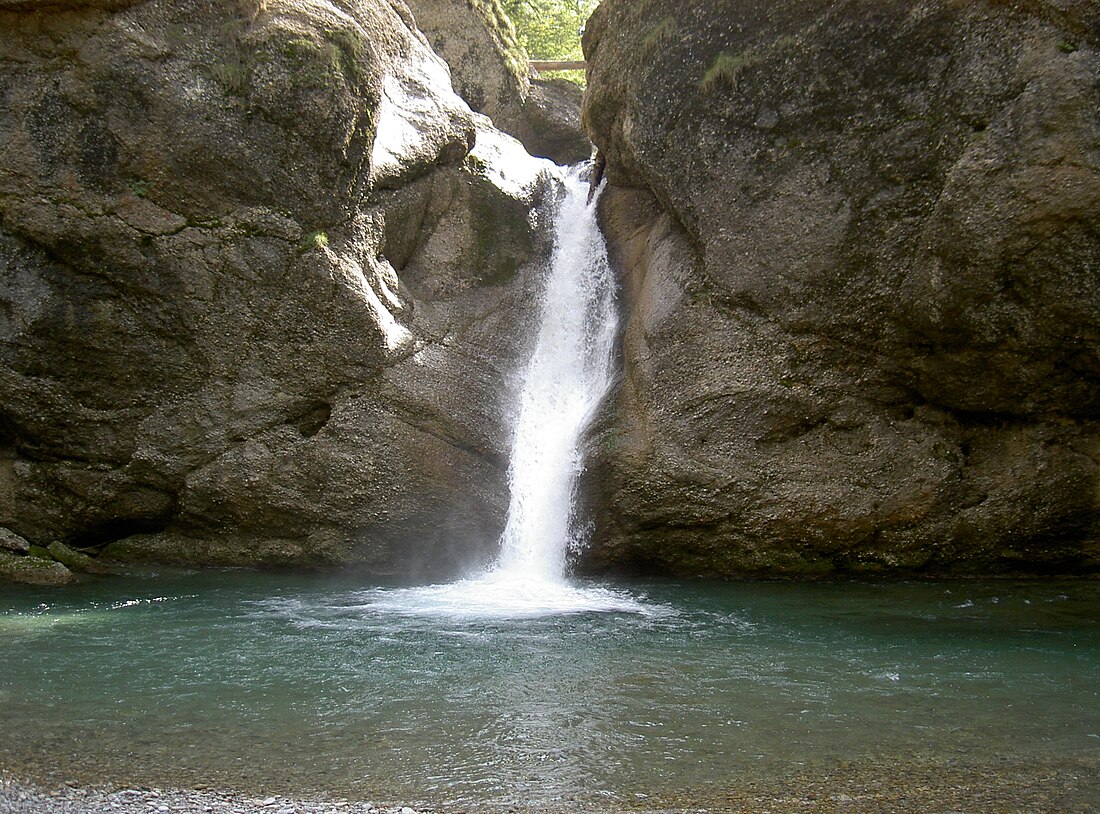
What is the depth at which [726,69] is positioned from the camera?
10164 mm

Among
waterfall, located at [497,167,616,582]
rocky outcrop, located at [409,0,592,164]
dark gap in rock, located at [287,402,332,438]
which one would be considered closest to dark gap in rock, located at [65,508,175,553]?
dark gap in rock, located at [287,402,332,438]

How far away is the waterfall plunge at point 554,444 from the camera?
9.38m

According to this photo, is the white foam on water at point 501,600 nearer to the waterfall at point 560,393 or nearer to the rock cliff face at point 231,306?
the waterfall at point 560,393

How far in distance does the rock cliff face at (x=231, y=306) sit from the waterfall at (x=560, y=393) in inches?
13.9

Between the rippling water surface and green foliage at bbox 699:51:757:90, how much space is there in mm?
5392

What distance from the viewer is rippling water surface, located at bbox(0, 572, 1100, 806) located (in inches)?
178

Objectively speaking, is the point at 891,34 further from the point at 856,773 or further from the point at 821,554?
the point at 856,773

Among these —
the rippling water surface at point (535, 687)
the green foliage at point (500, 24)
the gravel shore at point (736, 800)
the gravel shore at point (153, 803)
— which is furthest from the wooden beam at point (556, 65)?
the gravel shore at point (153, 803)

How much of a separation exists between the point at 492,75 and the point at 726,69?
8.15m

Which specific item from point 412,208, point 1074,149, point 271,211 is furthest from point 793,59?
point 271,211

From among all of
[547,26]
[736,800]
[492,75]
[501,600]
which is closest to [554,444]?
[501,600]

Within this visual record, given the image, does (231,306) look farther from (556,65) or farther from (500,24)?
(556,65)

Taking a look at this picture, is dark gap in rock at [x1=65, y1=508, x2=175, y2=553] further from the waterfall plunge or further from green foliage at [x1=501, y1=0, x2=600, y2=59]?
green foliage at [x1=501, y1=0, x2=600, y2=59]

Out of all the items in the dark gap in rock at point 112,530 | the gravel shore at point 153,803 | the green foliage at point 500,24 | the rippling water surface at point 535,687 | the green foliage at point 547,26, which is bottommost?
the gravel shore at point 153,803
